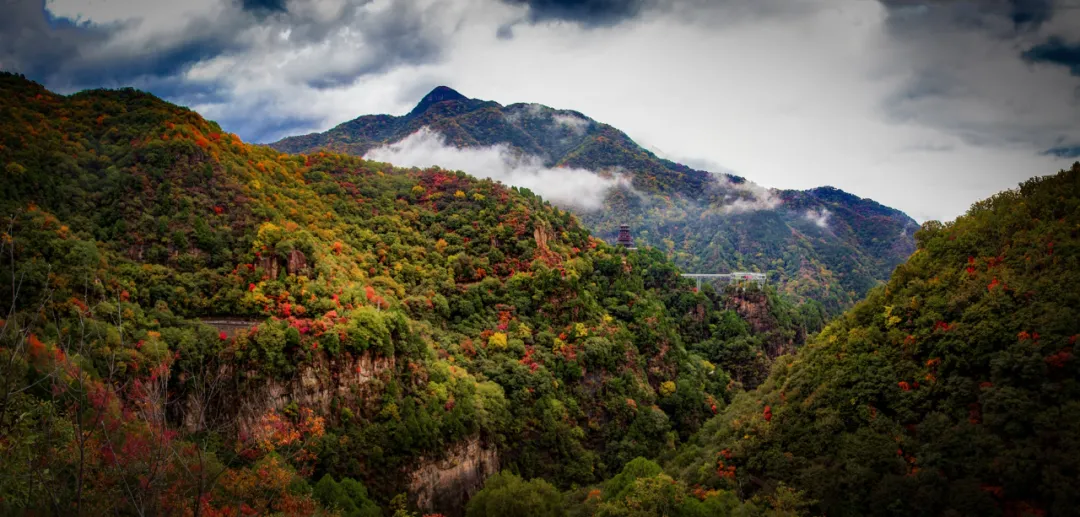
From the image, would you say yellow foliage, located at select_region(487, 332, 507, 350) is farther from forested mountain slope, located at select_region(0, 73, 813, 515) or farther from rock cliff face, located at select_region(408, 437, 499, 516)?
rock cliff face, located at select_region(408, 437, 499, 516)

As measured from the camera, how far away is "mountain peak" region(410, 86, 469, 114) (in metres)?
174

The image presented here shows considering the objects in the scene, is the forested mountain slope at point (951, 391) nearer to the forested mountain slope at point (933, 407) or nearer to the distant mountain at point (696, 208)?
the forested mountain slope at point (933, 407)

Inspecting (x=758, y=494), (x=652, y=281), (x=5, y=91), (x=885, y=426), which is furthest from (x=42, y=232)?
(x=652, y=281)

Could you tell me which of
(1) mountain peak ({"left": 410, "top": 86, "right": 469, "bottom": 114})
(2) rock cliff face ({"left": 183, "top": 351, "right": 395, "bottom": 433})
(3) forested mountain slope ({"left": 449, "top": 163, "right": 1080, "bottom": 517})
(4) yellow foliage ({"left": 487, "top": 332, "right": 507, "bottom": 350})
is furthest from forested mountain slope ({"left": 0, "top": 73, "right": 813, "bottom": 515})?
(1) mountain peak ({"left": 410, "top": 86, "right": 469, "bottom": 114})

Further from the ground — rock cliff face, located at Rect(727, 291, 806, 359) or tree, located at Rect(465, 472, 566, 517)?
rock cliff face, located at Rect(727, 291, 806, 359)

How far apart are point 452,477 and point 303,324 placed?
581 inches

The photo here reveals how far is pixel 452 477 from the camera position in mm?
40219

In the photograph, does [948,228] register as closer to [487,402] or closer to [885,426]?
[885,426]

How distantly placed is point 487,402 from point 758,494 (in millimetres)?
21047

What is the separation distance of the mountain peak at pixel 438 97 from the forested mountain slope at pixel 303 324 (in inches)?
4475

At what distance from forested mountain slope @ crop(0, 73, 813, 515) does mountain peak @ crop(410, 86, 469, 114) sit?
→ 373 ft

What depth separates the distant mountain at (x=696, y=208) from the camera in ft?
419

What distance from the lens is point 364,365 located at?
3794 cm

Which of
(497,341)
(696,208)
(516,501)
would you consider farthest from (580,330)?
(696,208)
